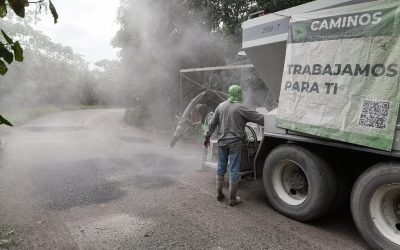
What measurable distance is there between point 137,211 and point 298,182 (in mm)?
2200

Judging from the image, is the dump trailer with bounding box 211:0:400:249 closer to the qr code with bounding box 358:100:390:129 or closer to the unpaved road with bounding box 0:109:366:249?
the qr code with bounding box 358:100:390:129

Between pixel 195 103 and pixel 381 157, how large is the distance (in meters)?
4.52

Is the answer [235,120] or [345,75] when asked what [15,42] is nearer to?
[345,75]

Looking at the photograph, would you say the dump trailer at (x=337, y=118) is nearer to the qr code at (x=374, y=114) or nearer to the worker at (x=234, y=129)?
the qr code at (x=374, y=114)

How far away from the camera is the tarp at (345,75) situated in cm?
349

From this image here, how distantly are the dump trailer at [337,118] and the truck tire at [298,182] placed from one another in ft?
0.04

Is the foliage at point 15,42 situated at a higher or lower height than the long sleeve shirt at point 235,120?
higher

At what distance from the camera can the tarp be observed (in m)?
3.49

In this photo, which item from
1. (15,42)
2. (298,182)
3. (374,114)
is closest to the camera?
(15,42)

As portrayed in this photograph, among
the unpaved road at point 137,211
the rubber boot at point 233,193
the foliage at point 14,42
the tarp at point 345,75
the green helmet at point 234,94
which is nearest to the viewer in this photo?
the foliage at point 14,42

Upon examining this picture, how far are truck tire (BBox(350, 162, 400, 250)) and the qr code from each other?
435 millimetres

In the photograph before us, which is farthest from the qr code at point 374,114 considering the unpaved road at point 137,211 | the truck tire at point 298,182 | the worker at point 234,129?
the worker at point 234,129

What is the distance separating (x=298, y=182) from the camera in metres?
4.70

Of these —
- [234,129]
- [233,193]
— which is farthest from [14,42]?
[233,193]
